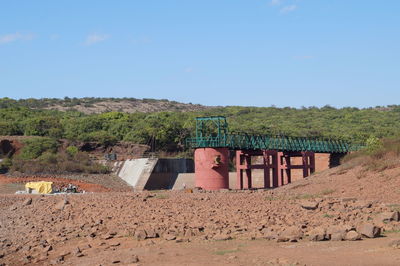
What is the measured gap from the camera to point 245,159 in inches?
2506

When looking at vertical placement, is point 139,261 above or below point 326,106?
below

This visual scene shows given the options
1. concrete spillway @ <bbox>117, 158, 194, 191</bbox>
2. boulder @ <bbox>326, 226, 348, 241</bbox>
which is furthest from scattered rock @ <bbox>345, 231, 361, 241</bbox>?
concrete spillway @ <bbox>117, 158, 194, 191</bbox>

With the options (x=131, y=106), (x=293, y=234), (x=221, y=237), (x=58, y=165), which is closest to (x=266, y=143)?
(x=58, y=165)

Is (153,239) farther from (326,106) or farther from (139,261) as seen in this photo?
(326,106)

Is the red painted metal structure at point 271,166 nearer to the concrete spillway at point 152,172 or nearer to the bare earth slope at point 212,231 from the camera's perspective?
the concrete spillway at point 152,172

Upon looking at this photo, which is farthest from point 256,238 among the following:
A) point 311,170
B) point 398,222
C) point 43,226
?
point 311,170

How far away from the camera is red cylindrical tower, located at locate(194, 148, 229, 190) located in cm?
5212

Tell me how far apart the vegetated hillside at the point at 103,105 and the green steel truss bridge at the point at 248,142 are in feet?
342

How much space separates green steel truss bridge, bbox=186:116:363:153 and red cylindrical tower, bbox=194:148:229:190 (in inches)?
27.9

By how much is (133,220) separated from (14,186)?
34707 mm

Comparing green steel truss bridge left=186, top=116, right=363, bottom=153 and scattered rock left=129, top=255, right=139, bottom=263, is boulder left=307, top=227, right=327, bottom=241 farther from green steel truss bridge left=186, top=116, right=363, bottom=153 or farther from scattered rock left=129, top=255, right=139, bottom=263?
Answer: green steel truss bridge left=186, top=116, right=363, bottom=153

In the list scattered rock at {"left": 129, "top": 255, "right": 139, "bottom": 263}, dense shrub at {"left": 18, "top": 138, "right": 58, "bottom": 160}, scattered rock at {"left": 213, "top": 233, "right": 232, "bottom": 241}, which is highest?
dense shrub at {"left": 18, "top": 138, "right": 58, "bottom": 160}

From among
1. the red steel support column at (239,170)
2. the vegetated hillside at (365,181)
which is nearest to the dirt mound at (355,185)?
the vegetated hillside at (365,181)

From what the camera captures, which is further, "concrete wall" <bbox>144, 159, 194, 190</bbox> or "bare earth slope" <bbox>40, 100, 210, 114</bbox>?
"bare earth slope" <bbox>40, 100, 210, 114</bbox>
